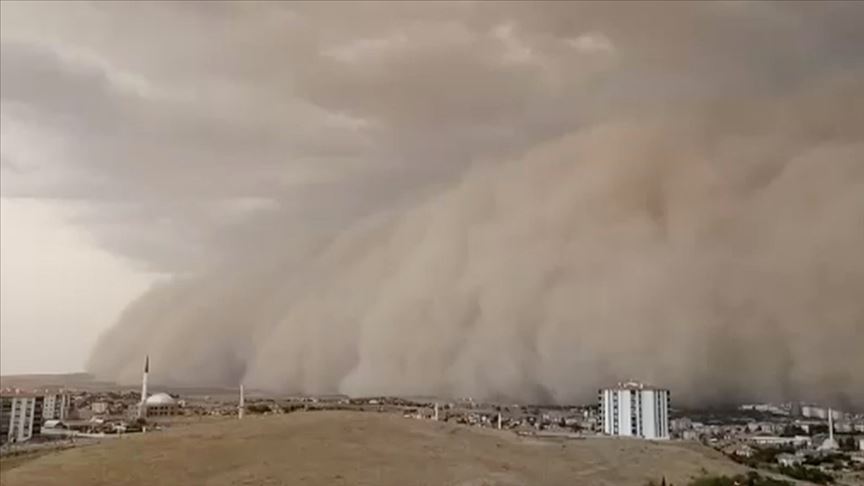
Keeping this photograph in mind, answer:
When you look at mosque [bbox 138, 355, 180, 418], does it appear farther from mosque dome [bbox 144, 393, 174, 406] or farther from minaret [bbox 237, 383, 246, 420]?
minaret [bbox 237, 383, 246, 420]

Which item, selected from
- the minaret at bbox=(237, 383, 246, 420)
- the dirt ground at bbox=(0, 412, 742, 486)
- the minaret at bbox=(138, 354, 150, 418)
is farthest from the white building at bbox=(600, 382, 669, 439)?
the minaret at bbox=(138, 354, 150, 418)

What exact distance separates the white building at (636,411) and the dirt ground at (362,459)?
9 cm

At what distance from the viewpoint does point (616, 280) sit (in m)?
6.89

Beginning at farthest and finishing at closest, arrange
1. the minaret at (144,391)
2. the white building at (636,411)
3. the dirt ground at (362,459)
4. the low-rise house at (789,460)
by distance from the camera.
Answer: the minaret at (144,391), the white building at (636,411), the dirt ground at (362,459), the low-rise house at (789,460)

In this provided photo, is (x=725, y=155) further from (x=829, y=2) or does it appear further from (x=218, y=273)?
A: (x=218, y=273)

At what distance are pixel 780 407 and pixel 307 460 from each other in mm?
3484

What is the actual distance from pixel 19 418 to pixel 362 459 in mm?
2955

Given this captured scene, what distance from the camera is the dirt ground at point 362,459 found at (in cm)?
584

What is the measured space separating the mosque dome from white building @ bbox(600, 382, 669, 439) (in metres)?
3.71

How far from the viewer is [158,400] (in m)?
6.97

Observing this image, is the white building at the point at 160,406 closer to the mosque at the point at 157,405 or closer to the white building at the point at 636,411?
the mosque at the point at 157,405

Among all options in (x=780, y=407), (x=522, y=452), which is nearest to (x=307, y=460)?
(x=522, y=452)

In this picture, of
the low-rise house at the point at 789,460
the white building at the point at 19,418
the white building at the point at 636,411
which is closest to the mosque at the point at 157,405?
the white building at the point at 19,418

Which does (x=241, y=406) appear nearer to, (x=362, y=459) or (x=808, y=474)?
(x=362, y=459)
